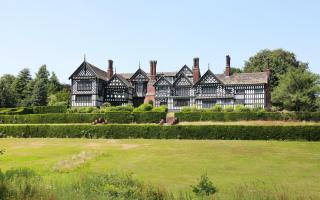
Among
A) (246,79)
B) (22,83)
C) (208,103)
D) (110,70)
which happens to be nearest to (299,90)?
(246,79)

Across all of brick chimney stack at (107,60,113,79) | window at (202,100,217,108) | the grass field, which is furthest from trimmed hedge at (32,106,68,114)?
the grass field

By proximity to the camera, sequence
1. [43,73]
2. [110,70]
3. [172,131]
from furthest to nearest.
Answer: [43,73] → [110,70] → [172,131]

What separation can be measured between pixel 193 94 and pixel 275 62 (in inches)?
1106

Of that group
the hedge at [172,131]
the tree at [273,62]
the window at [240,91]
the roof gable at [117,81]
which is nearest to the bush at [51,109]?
the roof gable at [117,81]

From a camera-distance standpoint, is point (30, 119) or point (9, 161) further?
point (30, 119)

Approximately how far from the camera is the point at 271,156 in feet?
81.5

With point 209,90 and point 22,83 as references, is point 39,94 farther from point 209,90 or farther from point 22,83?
point 209,90

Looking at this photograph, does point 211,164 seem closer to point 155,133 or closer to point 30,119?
point 155,133

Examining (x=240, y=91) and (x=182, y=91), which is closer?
(x=240, y=91)

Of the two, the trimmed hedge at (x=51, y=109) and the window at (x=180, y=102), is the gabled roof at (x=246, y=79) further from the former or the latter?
the trimmed hedge at (x=51, y=109)

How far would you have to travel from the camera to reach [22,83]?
87.3 meters

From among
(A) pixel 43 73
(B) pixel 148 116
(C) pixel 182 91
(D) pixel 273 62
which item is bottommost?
(B) pixel 148 116

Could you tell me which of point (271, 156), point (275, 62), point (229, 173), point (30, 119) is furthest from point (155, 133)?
point (275, 62)

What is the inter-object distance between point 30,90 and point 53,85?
27.9 feet
